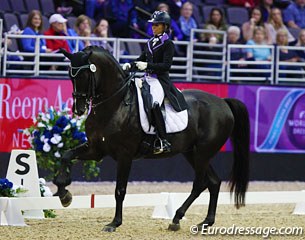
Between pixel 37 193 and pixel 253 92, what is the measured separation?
6565 millimetres

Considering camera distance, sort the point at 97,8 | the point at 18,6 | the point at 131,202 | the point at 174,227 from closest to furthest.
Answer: the point at 174,227, the point at 131,202, the point at 18,6, the point at 97,8

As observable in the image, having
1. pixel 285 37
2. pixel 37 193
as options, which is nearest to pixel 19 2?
pixel 285 37

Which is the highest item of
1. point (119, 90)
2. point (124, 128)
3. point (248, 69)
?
point (119, 90)

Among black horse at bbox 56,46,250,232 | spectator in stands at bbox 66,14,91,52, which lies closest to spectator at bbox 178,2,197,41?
spectator in stands at bbox 66,14,91,52

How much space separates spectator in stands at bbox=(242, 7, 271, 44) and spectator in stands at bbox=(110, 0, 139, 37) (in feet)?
7.07

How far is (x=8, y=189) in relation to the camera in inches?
431

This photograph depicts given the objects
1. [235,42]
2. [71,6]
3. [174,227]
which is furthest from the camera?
[71,6]

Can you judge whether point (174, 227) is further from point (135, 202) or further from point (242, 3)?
point (242, 3)

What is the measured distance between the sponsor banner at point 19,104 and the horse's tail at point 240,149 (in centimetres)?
439

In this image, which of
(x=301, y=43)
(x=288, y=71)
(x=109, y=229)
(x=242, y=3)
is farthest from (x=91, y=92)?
(x=242, y=3)

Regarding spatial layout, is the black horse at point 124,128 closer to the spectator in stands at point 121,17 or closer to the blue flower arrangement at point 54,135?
the blue flower arrangement at point 54,135

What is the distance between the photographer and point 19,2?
16.7 metres

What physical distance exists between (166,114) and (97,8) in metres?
7.05

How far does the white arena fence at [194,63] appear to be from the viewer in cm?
1509
